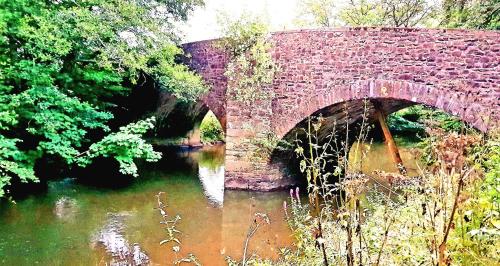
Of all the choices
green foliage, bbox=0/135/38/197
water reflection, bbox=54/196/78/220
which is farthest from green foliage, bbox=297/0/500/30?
green foliage, bbox=0/135/38/197

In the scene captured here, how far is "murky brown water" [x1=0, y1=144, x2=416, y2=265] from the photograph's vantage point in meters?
5.61

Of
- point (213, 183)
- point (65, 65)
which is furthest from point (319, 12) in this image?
point (65, 65)

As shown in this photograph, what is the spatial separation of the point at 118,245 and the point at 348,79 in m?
4.46

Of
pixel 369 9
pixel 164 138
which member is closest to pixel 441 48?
pixel 369 9

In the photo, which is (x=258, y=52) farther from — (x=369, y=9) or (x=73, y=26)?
(x=369, y=9)

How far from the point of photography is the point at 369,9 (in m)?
14.7

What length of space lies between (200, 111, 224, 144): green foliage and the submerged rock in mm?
→ 10615

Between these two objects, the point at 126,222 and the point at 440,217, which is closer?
the point at 440,217

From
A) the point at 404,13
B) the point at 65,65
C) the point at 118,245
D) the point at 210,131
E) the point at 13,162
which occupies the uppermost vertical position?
the point at 404,13

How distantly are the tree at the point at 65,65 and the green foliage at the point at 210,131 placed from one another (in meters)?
8.10

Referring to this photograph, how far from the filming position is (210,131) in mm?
18125

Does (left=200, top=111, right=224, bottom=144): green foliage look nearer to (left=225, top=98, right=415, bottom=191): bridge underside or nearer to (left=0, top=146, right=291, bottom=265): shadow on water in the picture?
(left=0, top=146, right=291, bottom=265): shadow on water

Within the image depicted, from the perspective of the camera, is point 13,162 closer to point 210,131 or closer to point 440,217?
point 440,217

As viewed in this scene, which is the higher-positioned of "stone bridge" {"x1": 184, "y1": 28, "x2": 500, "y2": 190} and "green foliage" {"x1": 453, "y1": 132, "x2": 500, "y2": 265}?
"stone bridge" {"x1": 184, "y1": 28, "x2": 500, "y2": 190}
